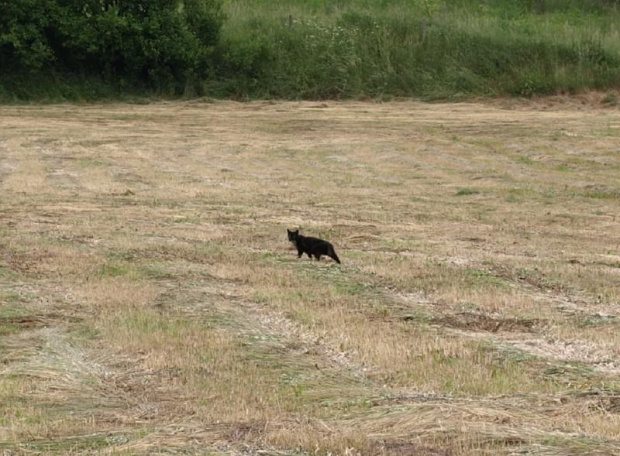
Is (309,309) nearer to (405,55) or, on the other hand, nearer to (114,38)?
(114,38)

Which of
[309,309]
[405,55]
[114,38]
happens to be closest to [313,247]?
[309,309]

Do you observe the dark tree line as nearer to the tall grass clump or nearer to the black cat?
the tall grass clump

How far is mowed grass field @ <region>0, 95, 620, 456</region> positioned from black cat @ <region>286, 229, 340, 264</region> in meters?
0.13

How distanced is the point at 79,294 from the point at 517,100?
33.7 meters

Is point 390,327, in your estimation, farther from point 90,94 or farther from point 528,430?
point 90,94

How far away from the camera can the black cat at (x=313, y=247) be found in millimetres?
14117

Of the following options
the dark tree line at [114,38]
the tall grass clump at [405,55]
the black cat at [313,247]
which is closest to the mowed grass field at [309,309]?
the black cat at [313,247]

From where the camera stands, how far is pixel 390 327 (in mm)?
10266

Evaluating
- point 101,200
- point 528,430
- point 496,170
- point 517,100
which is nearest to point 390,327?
point 528,430

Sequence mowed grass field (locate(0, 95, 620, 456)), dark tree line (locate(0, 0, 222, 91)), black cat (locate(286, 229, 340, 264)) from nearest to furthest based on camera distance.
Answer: mowed grass field (locate(0, 95, 620, 456)) < black cat (locate(286, 229, 340, 264)) < dark tree line (locate(0, 0, 222, 91))

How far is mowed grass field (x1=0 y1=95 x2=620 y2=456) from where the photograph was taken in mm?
6848

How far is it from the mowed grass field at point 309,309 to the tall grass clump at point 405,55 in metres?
17.2

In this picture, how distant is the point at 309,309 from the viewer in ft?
36.1

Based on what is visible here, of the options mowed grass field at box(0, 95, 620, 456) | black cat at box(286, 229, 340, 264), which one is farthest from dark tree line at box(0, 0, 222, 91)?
black cat at box(286, 229, 340, 264)
